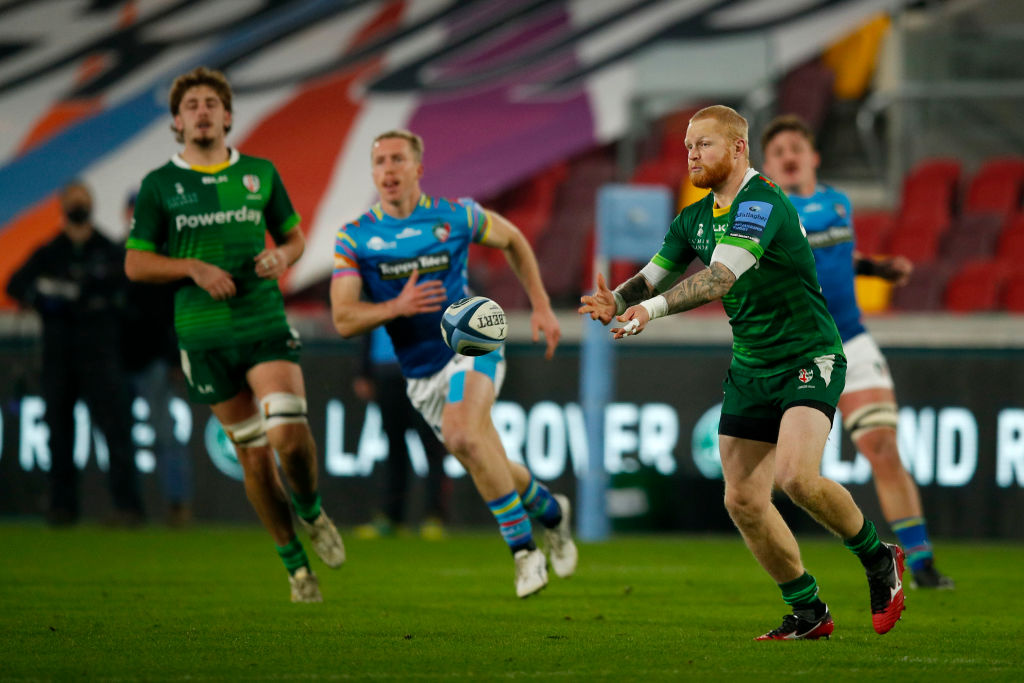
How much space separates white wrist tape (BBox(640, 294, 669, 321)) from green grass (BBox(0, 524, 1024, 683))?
124 centimetres

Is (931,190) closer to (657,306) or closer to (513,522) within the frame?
(513,522)

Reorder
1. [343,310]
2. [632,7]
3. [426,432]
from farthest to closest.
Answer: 1. [632,7]
2. [426,432]
3. [343,310]

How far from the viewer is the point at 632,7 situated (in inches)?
792

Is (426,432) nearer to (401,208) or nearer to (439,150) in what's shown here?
(401,208)

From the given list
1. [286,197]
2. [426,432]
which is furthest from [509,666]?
[426,432]

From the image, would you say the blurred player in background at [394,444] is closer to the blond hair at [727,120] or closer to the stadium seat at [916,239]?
the stadium seat at [916,239]

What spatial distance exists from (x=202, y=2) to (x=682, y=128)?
304 inches

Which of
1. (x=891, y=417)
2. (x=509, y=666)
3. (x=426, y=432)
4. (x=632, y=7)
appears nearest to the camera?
(x=509, y=666)

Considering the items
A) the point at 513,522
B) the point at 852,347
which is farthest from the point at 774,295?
the point at 852,347

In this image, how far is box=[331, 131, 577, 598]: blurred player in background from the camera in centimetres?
757

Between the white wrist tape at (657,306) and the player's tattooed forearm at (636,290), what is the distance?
515mm

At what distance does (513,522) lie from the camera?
24.9 ft

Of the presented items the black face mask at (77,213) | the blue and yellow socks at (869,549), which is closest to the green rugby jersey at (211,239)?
the blue and yellow socks at (869,549)

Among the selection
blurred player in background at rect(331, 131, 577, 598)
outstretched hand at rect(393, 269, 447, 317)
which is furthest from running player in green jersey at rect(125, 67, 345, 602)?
outstretched hand at rect(393, 269, 447, 317)
